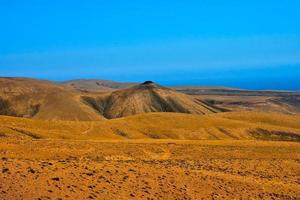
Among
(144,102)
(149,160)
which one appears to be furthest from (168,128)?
(144,102)

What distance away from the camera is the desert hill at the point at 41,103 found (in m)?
115

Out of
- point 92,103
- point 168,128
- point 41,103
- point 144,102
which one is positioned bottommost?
point 168,128

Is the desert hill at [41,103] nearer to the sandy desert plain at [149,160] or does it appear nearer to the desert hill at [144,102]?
the desert hill at [144,102]

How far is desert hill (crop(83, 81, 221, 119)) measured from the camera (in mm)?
120250

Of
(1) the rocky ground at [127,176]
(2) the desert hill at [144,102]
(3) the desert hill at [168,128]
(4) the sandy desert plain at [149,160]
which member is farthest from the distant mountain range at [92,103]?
(1) the rocky ground at [127,176]

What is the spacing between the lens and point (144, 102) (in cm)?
12319

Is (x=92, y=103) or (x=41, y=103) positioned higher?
(x=92, y=103)

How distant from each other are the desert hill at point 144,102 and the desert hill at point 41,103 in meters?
4.91

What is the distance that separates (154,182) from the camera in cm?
2030

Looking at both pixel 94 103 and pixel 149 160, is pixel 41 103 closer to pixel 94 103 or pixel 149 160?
pixel 94 103

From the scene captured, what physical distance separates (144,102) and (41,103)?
84.4 ft

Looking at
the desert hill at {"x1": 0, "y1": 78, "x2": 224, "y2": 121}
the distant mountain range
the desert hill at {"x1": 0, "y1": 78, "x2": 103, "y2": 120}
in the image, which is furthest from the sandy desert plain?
the desert hill at {"x1": 0, "y1": 78, "x2": 103, "y2": 120}

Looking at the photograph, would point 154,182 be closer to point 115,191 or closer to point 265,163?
point 115,191

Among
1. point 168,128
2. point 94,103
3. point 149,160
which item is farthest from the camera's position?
point 94,103
